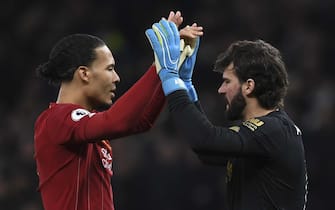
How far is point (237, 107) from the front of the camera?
13.5 feet

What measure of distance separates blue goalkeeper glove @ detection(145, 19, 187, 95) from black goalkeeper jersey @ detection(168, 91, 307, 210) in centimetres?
5

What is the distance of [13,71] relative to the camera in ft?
33.2

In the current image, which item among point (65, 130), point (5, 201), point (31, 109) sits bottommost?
point (5, 201)

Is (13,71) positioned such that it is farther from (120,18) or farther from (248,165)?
(248,165)

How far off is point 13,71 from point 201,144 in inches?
257

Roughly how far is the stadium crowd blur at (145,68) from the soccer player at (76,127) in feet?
10.8

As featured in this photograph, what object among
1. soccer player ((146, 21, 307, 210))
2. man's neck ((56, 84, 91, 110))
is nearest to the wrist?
soccer player ((146, 21, 307, 210))

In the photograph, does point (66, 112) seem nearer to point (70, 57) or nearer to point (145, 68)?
point (70, 57)

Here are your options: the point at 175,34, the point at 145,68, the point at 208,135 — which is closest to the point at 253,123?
the point at 208,135

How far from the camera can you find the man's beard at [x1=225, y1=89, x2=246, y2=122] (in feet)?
13.5

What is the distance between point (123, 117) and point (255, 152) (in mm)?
595

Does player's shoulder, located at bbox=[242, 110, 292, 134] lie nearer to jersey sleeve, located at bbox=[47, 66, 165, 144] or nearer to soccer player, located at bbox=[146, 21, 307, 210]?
soccer player, located at bbox=[146, 21, 307, 210]

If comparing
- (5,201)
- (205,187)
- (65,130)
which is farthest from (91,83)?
(5,201)

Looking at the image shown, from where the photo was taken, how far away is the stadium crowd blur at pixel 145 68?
7613mm
